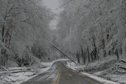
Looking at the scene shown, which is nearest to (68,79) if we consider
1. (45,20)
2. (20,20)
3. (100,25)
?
(20,20)

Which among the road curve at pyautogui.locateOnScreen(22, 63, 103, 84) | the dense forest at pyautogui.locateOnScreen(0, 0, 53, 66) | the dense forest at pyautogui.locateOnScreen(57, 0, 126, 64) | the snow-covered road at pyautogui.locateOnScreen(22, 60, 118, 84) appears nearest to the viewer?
the snow-covered road at pyautogui.locateOnScreen(22, 60, 118, 84)

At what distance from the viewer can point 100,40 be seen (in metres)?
35.3

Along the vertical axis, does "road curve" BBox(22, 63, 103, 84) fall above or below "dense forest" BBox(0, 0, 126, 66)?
below

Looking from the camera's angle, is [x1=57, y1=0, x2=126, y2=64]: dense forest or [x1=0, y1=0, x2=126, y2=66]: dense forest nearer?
[x1=57, y1=0, x2=126, y2=64]: dense forest

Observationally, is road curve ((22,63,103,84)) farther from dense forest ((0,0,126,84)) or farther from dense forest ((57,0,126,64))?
dense forest ((57,0,126,64))

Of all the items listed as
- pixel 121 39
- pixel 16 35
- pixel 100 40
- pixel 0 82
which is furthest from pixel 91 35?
pixel 0 82

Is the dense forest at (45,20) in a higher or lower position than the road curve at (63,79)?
higher

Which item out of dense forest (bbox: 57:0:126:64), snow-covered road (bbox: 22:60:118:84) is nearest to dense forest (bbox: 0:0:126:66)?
dense forest (bbox: 57:0:126:64)

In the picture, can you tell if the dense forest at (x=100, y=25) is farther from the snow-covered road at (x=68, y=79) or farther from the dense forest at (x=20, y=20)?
the snow-covered road at (x=68, y=79)

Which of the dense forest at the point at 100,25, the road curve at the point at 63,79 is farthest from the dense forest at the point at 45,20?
the road curve at the point at 63,79

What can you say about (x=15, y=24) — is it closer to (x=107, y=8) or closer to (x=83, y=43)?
(x=107, y=8)

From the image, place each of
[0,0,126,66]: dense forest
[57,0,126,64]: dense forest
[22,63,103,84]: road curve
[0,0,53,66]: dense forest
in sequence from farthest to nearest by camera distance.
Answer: [0,0,53,66]: dense forest < [0,0,126,66]: dense forest < [57,0,126,64]: dense forest < [22,63,103,84]: road curve

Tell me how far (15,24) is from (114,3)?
453 inches

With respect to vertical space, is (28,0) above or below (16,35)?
above
